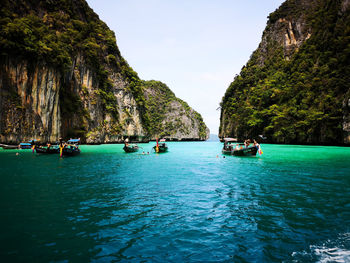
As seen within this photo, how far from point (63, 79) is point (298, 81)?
56445 mm

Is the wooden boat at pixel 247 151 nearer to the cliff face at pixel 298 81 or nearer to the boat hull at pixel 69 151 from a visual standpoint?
the boat hull at pixel 69 151

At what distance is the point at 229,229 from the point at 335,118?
42866 millimetres

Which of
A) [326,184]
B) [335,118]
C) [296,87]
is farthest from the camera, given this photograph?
[296,87]

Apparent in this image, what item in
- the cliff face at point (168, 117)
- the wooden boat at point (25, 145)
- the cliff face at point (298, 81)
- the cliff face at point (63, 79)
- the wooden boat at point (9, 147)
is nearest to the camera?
the wooden boat at point (9, 147)

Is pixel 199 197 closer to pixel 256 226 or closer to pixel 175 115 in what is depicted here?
pixel 256 226

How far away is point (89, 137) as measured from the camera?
5466 cm

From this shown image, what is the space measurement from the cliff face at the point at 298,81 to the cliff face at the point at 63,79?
39412 millimetres

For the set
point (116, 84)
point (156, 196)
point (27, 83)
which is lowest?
point (156, 196)

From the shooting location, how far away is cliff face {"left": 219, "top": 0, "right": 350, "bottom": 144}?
41.0 metres

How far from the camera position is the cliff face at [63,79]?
3494 cm

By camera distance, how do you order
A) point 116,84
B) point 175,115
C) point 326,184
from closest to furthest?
point 326,184
point 116,84
point 175,115

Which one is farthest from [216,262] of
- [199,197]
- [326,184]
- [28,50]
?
[28,50]

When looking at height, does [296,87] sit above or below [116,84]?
below

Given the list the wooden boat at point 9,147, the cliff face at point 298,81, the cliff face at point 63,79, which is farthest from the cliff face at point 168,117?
the wooden boat at point 9,147
